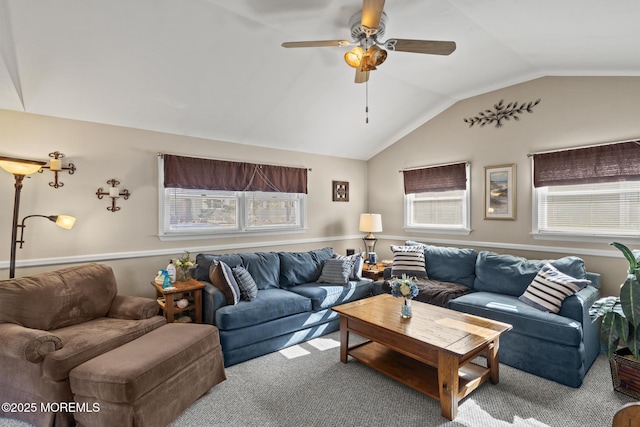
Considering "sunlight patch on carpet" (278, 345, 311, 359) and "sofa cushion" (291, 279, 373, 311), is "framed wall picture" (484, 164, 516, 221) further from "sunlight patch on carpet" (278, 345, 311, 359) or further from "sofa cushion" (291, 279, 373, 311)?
"sunlight patch on carpet" (278, 345, 311, 359)

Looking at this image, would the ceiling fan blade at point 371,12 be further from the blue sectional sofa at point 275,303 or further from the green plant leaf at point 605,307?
the green plant leaf at point 605,307

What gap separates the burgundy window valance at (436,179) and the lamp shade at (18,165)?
465cm

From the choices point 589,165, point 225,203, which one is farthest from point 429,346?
point 225,203

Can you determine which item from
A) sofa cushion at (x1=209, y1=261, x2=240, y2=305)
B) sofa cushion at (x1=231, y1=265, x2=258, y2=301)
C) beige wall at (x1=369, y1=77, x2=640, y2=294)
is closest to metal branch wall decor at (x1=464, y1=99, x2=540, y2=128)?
beige wall at (x1=369, y1=77, x2=640, y2=294)

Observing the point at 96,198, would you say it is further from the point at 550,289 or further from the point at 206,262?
the point at 550,289

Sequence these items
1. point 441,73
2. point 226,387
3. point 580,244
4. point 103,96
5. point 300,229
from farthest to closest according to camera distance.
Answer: point 300,229 < point 441,73 < point 580,244 < point 103,96 < point 226,387

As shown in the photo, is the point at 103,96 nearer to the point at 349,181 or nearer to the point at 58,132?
the point at 58,132

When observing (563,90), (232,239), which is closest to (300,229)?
(232,239)

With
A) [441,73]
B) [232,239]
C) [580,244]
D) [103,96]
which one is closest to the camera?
[103,96]

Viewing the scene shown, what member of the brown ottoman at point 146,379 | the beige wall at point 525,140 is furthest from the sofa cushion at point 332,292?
the beige wall at point 525,140

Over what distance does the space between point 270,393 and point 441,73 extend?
3.85m

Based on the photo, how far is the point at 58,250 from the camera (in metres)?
3.10

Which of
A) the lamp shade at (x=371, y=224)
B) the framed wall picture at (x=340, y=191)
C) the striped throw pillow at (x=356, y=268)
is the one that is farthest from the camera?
the framed wall picture at (x=340, y=191)

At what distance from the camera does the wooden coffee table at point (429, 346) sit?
2.18 metres
